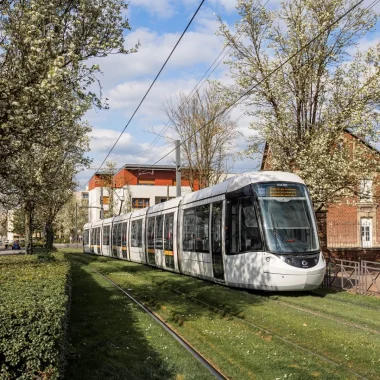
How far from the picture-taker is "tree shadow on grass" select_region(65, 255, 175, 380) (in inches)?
264

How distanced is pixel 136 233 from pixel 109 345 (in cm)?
1940

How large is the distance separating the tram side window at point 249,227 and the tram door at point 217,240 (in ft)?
4.06

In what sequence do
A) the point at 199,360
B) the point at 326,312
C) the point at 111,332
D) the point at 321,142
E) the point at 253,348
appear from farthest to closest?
the point at 321,142, the point at 326,312, the point at 111,332, the point at 253,348, the point at 199,360

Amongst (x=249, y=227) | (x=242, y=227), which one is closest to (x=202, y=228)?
(x=242, y=227)

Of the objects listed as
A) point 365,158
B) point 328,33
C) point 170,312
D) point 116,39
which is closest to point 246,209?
point 170,312

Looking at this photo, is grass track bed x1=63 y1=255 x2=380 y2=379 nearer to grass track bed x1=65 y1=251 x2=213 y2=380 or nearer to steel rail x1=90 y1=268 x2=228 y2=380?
steel rail x1=90 y1=268 x2=228 y2=380

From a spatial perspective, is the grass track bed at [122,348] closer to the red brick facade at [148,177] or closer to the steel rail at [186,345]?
the steel rail at [186,345]

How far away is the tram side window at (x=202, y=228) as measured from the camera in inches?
636

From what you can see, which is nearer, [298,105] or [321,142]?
[321,142]

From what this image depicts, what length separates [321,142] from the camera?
65.7 feet

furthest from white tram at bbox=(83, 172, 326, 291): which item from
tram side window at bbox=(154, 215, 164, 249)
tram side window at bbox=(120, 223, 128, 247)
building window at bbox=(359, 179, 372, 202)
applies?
tram side window at bbox=(120, 223, 128, 247)

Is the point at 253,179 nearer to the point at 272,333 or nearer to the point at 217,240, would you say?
the point at 217,240

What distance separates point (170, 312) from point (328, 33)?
586 inches

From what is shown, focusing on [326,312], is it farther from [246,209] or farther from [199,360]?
[199,360]
